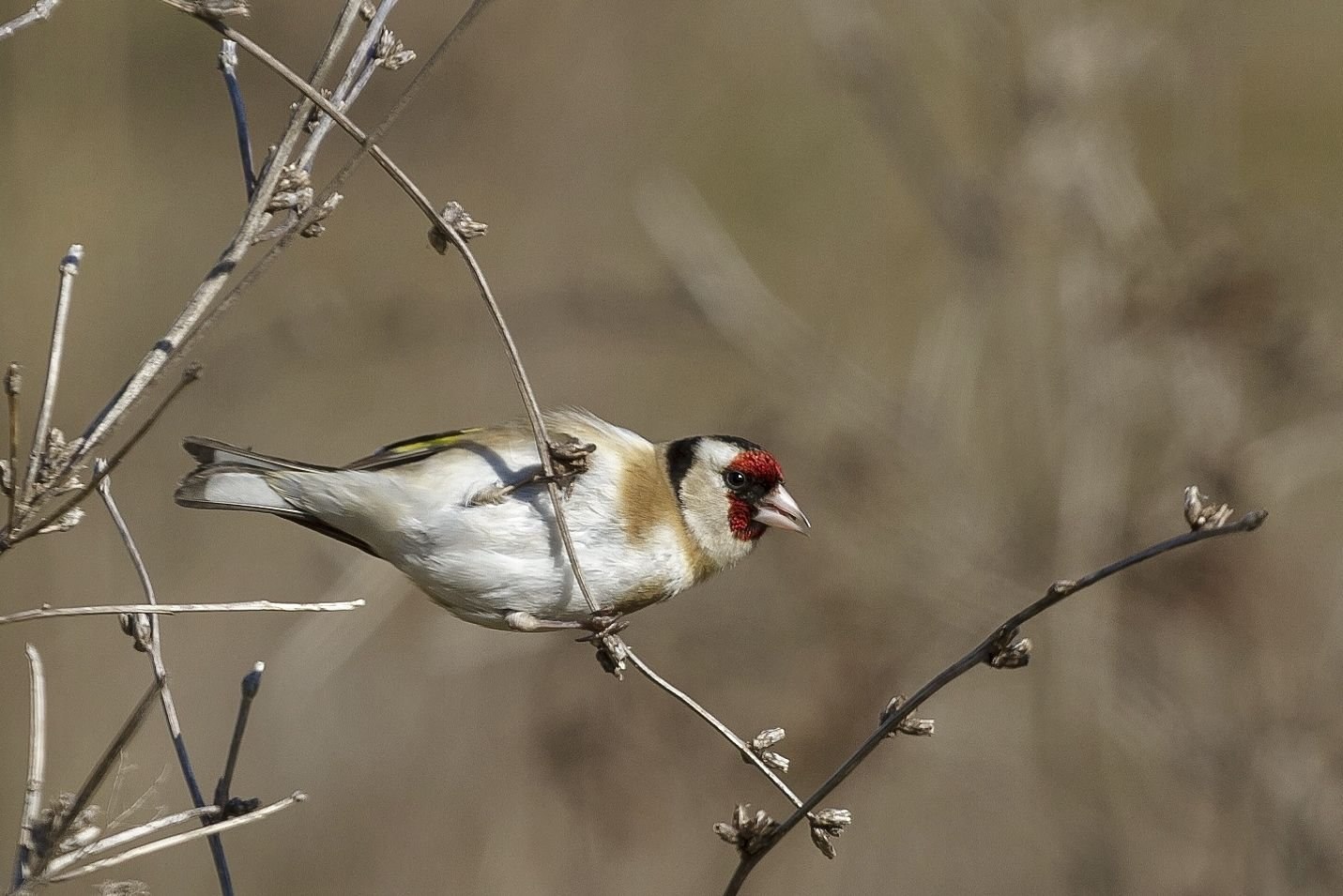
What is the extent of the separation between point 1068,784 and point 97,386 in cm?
487

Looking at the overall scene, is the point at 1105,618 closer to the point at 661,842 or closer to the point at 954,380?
the point at 954,380

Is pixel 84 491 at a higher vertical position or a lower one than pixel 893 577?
lower

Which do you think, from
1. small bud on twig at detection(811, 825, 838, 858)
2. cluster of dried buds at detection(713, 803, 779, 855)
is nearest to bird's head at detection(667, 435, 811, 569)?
small bud on twig at detection(811, 825, 838, 858)

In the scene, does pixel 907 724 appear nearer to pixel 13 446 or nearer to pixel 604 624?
pixel 604 624

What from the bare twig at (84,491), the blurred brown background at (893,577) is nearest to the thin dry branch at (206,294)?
the bare twig at (84,491)

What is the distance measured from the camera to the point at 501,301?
7070 millimetres

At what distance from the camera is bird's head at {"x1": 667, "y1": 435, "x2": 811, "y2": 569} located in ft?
11.6

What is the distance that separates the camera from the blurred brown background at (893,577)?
4.48 metres

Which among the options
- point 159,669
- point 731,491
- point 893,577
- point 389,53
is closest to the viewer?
point 159,669

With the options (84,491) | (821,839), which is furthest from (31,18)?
(821,839)

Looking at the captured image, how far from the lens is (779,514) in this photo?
3.63 metres

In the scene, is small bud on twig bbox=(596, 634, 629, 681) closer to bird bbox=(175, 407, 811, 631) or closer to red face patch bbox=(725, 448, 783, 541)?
bird bbox=(175, 407, 811, 631)

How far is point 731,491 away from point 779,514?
0.47 feet

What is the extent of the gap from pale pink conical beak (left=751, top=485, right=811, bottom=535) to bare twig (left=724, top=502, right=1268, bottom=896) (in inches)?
60.6
